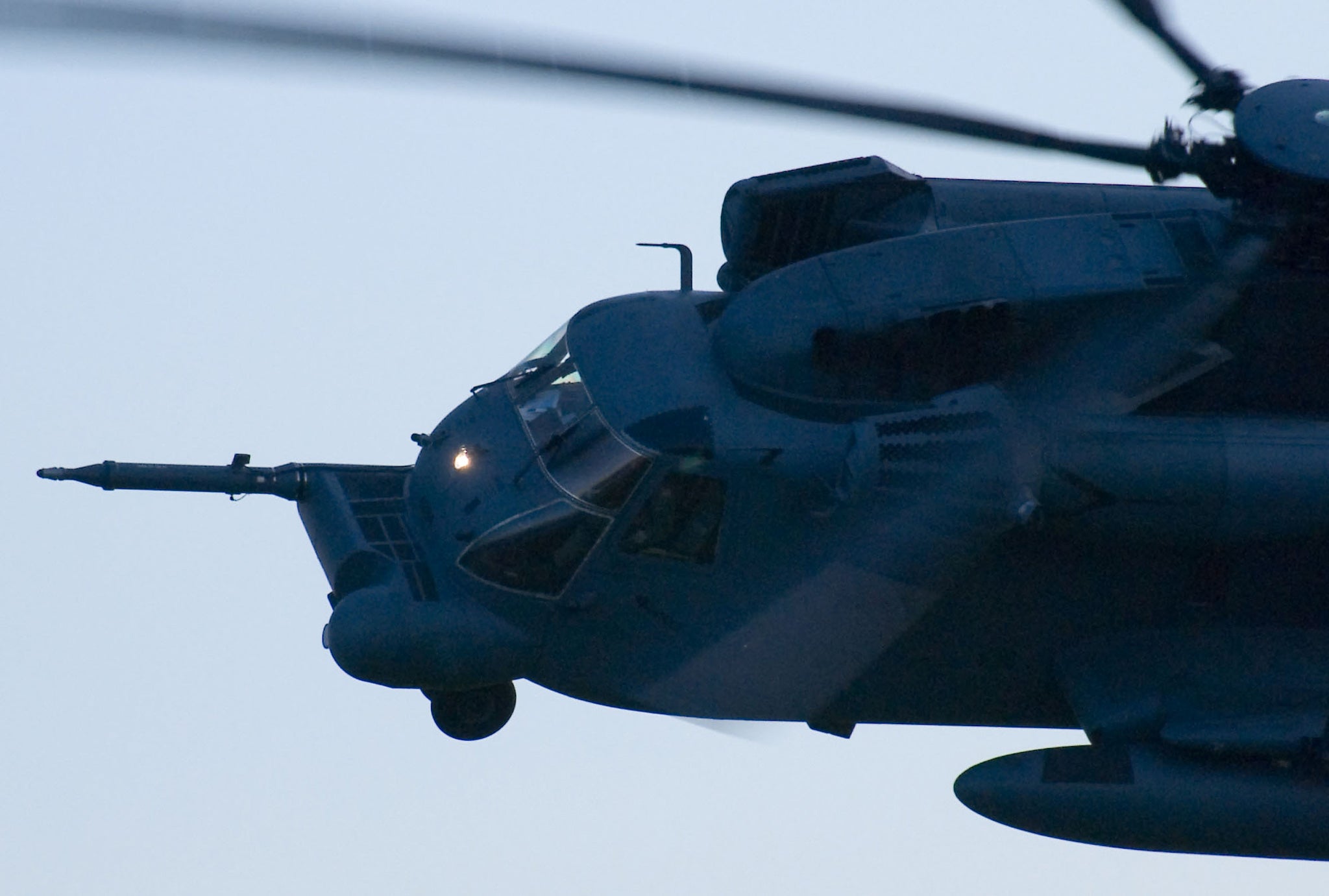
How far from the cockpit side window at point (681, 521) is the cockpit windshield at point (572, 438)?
20 centimetres

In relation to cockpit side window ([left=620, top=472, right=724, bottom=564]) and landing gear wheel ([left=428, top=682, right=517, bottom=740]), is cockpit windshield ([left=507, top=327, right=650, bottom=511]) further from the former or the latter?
landing gear wheel ([left=428, top=682, right=517, bottom=740])

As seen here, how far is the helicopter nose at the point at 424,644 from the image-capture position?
13047 millimetres

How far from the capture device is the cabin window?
1298 centimetres

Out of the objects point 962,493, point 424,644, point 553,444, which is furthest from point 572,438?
point 962,493

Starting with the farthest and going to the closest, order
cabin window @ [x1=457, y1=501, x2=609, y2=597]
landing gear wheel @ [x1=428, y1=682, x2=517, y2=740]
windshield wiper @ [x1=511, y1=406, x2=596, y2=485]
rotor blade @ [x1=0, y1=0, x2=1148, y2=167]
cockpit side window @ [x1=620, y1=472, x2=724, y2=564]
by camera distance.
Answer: landing gear wheel @ [x1=428, y1=682, x2=517, y2=740], windshield wiper @ [x1=511, y1=406, x2=596, y2=485], cabin window @ [x1=457, y1=501, x2=609, y2=597], cockpit side window @ [x1=620, y1=472, x2=724, y2=564], rotor blade @ [x1=0, y1=0, x2=1148, y2=167]

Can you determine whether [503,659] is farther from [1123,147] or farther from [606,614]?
[1123,147]

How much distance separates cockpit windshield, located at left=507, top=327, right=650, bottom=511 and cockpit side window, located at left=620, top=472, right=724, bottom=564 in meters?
0.20

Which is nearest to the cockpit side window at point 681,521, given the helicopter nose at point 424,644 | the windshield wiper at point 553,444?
the windshield wiper at point 553,444

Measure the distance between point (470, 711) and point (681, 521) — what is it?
256cm

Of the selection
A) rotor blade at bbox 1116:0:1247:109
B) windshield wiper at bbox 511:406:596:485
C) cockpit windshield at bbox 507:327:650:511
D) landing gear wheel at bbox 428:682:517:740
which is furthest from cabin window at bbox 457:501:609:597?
rotor blade at bbox 1116:0:1247:109

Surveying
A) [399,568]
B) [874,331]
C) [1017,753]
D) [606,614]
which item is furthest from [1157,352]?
[399,568]

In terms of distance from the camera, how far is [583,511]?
12930 mm

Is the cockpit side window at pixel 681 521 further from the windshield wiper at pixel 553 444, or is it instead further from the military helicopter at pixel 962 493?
the windshield wiper at pixel 553 444

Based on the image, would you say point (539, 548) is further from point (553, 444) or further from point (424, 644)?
point (424, 644)
